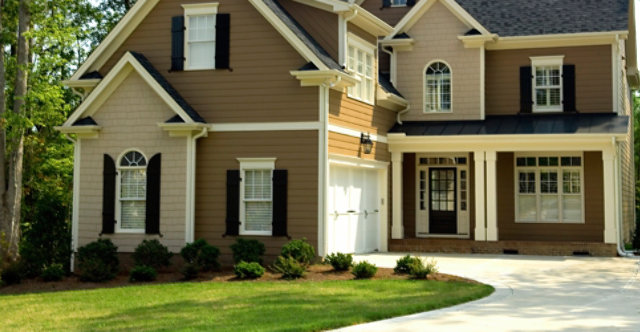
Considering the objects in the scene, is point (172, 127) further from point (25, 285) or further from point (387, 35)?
point (387, 35)

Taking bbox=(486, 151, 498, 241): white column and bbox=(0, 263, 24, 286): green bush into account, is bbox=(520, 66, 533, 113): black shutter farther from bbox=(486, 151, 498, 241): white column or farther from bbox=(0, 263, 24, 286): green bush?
bbox=(0, 263, 24, 286): green bush

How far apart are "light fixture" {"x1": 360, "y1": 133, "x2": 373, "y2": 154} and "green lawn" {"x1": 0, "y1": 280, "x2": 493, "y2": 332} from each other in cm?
621

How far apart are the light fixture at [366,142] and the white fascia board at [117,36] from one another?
6.41m

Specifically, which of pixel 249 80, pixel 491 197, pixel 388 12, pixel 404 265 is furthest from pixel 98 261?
pixel 388 12

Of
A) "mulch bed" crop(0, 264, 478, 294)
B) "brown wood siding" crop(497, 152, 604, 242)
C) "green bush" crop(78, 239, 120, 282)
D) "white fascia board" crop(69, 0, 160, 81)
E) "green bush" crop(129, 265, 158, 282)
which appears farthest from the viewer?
"brown wood siding" crop(497, 152, 604, 242)

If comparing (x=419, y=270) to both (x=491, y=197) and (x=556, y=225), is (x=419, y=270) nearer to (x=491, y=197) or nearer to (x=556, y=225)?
(x=491, y=197)

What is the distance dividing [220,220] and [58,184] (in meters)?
16.4

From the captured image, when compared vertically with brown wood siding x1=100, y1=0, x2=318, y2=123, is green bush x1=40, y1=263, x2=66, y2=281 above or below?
below

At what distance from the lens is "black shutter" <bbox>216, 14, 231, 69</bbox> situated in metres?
19.8

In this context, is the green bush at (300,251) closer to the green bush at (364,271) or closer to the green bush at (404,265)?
the green bush at (364,271)

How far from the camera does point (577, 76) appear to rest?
24375 millimetres

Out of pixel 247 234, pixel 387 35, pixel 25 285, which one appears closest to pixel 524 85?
pixel 387 35

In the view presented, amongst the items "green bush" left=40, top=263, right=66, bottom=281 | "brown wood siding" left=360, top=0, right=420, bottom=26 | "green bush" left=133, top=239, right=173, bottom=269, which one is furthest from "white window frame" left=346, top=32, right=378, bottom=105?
"green bush" left=40, top=263, right=66, bottom=281

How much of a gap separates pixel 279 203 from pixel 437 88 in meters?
8.20
